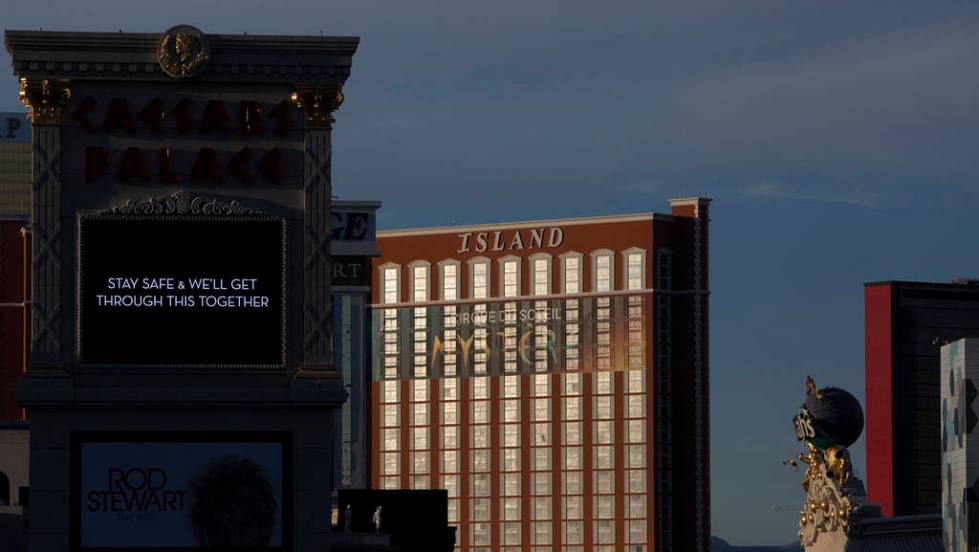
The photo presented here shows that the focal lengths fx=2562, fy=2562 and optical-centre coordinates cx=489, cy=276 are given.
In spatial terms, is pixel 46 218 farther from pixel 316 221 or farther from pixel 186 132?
pixel 316 221

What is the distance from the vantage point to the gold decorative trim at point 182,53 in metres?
74.2

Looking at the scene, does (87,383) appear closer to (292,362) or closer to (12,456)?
(292,362)

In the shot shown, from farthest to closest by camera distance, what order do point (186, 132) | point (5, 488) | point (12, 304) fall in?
point (12, 304), point (5, 488), point (186, 132)

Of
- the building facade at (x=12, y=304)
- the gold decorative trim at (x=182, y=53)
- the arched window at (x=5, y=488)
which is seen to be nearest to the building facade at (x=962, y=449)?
the gold decorative trim at (x=182, y=53)

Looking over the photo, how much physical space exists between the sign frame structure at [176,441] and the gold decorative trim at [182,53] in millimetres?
10410

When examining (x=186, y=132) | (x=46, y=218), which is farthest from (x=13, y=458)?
(x=186, y=132)

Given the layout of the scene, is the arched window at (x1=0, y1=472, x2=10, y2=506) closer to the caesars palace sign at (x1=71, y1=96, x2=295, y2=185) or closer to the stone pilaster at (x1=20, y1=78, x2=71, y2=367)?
the stone pilaster at (x1=20, y1=78, x2=71, y2=367)

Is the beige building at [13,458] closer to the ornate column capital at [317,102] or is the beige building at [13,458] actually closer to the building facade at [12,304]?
the building facade at [12,304]

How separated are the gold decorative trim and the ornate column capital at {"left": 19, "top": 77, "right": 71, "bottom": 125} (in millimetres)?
2915

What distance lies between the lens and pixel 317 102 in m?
74.2

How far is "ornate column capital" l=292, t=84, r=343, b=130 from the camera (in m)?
74.2

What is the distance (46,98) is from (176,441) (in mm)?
10574

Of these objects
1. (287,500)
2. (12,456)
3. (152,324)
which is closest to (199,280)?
(152,324)

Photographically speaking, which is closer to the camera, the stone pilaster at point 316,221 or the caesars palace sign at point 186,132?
the stone pilaster at point 316,221
